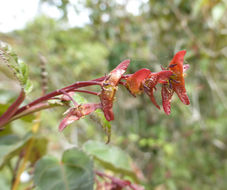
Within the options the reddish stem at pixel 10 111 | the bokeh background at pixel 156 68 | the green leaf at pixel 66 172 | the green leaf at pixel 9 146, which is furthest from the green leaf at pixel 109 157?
the bokeh background at pixel 156 68

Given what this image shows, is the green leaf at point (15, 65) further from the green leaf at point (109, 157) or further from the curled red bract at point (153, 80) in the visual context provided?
the green leaf at point (109, 157)

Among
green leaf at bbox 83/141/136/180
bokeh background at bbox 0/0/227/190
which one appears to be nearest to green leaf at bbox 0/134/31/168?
green leaf at bbox 83/141/136/180

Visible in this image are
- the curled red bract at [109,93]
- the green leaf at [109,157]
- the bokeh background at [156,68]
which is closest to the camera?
the curled red bract at [109,93]

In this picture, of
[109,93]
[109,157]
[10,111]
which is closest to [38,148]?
[109,157]

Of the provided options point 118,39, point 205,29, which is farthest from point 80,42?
point 205,29

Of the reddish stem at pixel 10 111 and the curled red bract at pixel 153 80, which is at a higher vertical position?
the reddish stem at pixel 10 111

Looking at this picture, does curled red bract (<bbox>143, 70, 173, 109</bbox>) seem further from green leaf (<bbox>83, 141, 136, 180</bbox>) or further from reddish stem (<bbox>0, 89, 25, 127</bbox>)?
green leaf (<bbox>83, 141, 136, 180</bbox>)

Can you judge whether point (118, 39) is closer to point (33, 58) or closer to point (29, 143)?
point (33, 58)
